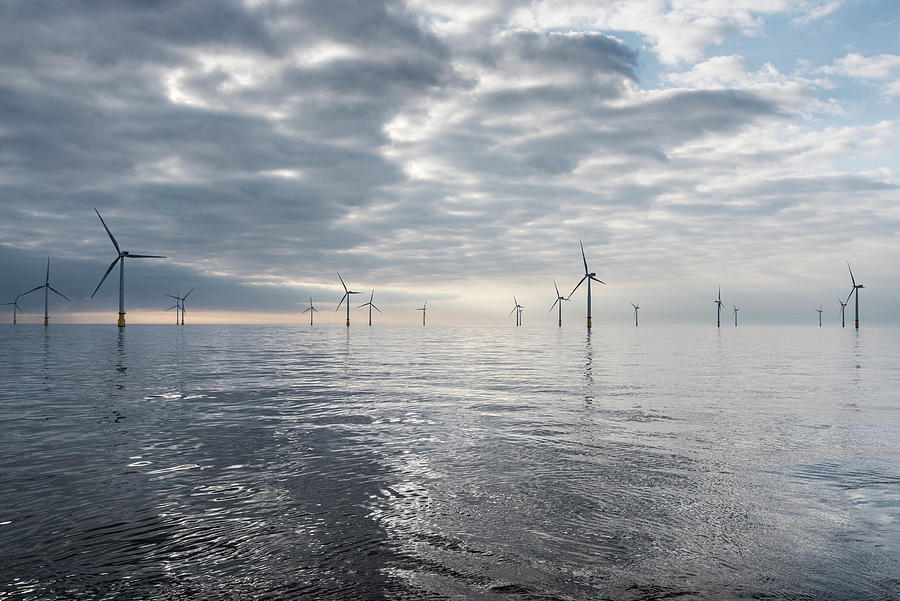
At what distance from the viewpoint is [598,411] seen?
21156 mm

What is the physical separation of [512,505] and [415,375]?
88.1 ft

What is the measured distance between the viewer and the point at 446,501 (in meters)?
10.1

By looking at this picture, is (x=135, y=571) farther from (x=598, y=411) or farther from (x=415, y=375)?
(x=415, y=375)

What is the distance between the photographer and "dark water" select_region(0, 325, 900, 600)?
22.8 ft

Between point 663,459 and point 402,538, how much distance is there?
25.6 feet

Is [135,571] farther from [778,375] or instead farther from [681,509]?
[778,375]

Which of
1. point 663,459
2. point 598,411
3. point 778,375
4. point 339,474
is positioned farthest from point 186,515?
point 778,375

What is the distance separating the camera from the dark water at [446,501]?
6.95 metres

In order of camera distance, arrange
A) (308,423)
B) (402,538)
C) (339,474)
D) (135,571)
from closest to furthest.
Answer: (135,571), (402,538), (339,474), (308,423)

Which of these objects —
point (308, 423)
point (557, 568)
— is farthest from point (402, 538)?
point (308, 423)

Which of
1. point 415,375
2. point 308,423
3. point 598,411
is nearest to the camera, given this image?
point 308,423

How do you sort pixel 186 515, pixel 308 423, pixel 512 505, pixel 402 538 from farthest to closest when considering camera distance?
pixel 308 423 → pixel 512 505 → pixel 186 515 → pixel 402 538

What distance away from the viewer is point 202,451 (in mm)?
14180

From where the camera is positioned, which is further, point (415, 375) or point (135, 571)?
point (415, 375)
